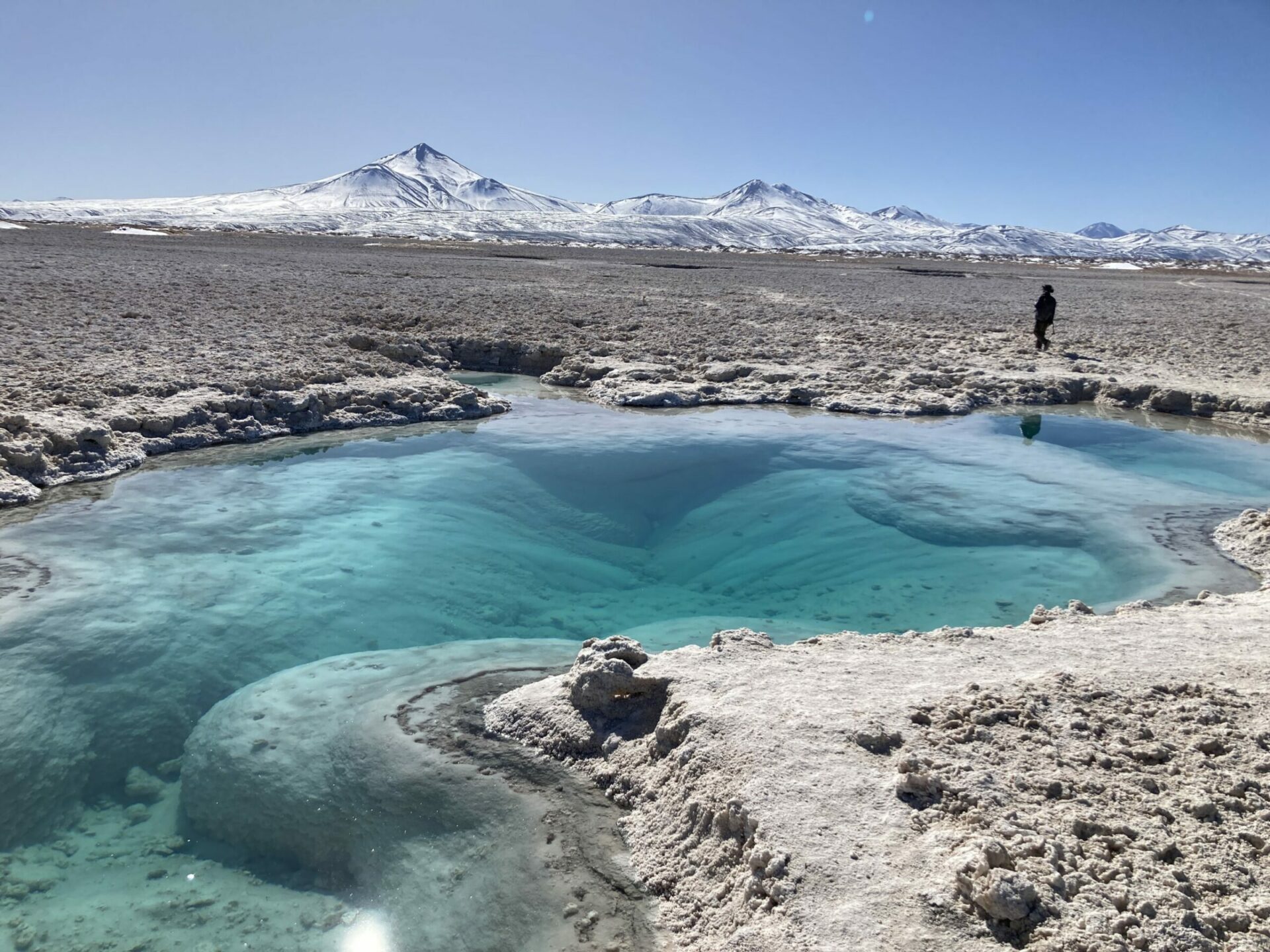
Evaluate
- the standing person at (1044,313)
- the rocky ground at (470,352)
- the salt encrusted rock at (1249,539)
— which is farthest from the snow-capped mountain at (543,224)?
the salt encrusted rock at (1249,539)

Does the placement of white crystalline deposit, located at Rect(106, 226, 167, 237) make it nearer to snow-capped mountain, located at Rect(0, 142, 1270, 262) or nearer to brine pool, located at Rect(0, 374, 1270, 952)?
snow-capped mountain, located at Rect(0, 142, 1270, 262)

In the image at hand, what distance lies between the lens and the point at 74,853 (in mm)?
3477

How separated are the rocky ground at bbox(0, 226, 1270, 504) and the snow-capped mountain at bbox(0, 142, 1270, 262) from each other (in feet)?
235

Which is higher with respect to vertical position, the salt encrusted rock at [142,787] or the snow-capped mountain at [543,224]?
the snow-capped mountain at [543,224]

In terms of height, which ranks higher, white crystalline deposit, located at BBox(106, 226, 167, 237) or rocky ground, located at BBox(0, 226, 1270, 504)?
white crystalline deposit, located at BBox(106, 226, 167, 237)

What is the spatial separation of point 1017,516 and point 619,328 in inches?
375

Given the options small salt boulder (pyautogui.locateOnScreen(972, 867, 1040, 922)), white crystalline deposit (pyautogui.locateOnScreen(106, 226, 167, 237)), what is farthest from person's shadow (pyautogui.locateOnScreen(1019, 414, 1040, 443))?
white crystalline deposit (pyautogui.locateOnScreen(106, 226, 167, 237))

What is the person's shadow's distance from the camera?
34.8ft

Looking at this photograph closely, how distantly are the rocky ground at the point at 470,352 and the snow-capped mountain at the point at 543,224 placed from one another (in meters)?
71.7

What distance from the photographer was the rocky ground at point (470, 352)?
9.15 meters


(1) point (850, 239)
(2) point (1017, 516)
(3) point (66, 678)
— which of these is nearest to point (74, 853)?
(3) point (66, 678)

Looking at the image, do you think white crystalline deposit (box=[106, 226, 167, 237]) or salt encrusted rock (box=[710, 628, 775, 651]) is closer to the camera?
salt encrusted rock (box=[710, 628, 775, 651])

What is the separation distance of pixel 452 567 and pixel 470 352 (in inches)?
319

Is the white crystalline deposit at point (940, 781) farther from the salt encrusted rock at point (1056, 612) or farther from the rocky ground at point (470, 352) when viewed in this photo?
the rocky ground at point (470, 352)
